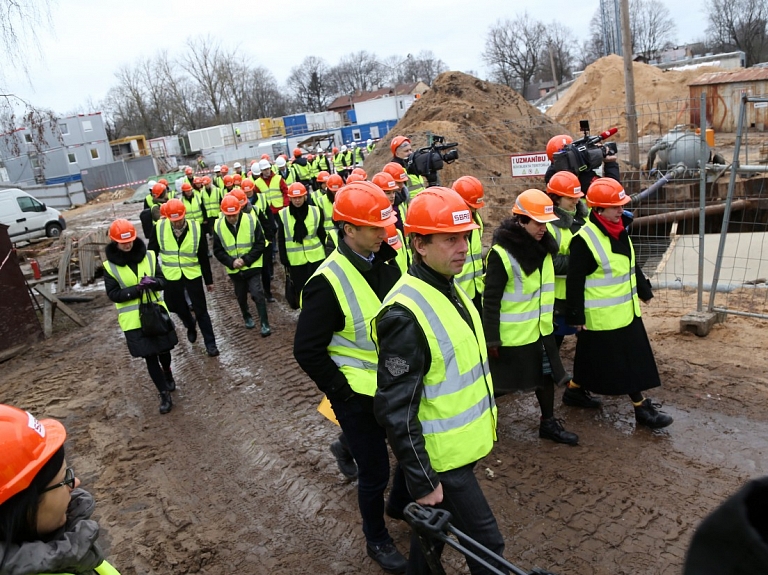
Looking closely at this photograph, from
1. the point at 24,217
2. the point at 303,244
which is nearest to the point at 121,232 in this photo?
the point at 303,244

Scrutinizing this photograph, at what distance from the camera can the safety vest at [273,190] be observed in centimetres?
1277

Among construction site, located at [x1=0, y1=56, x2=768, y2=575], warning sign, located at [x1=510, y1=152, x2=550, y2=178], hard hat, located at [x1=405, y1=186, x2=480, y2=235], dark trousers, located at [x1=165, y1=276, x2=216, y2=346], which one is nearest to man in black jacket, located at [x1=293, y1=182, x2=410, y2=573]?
hard hat, located at [x1=405, y1=186, x2=480, y2=235]

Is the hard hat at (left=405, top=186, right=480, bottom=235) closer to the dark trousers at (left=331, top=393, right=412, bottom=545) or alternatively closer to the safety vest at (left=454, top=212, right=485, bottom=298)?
the dark trousers at (left=331, top=393, right=412, bottom=545)

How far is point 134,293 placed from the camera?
20.0 ft

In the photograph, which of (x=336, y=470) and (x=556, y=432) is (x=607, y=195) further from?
(x=336, y=470)

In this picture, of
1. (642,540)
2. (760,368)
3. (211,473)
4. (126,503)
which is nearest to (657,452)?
(642,540)

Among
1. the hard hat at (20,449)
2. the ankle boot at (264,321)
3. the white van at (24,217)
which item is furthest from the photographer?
the white van at (24,217)

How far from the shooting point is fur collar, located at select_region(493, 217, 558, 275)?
4.25m

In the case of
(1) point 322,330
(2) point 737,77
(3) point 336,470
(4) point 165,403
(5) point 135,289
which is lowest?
(3) point 336,470

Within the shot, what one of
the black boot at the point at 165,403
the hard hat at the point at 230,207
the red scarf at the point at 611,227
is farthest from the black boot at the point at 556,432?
the hard hat at the point at 230,207

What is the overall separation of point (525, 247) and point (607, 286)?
846mm

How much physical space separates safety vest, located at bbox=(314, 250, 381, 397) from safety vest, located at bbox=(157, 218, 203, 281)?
4705 millimetres

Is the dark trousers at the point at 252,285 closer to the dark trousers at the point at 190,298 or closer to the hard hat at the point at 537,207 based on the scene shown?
the dark trousers at the point at 190,298

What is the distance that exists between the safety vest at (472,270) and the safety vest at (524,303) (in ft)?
3.65
